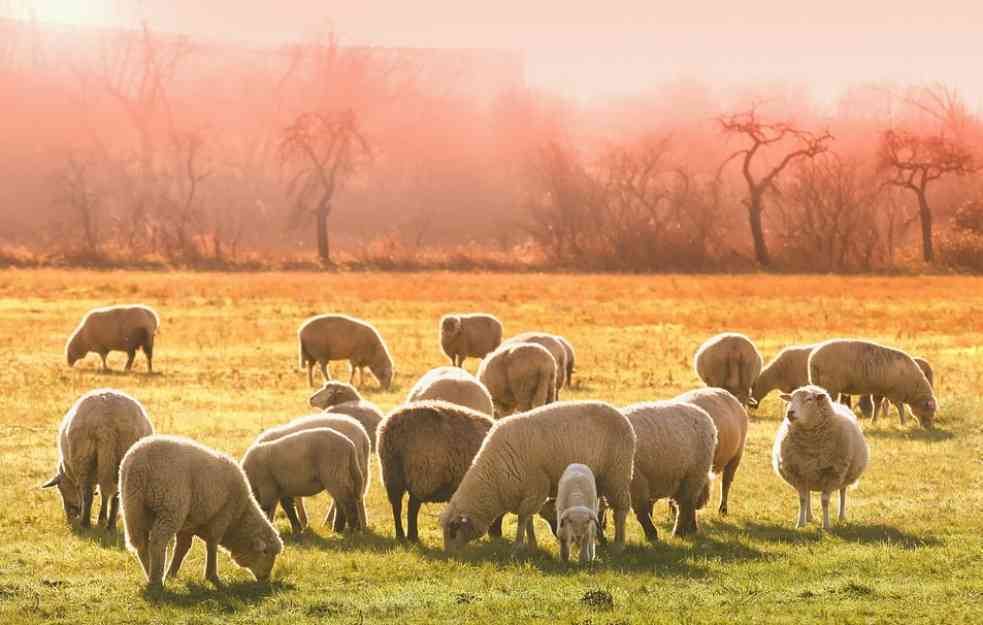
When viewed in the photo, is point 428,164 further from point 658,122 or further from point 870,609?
point 870,609

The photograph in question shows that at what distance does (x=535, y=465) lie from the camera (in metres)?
13.4

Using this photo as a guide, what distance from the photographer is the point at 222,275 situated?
6588 centimetres

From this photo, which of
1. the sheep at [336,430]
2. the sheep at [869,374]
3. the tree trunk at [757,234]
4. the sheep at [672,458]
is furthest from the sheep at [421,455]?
the tree trunk at [757,234]

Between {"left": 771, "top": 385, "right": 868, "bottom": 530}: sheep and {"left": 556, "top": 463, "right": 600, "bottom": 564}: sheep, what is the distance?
10.5ft

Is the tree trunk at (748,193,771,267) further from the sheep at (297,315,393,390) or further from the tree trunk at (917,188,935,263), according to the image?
the sheep at (297,315,393,390)

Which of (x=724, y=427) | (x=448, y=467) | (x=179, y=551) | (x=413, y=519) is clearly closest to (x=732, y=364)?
(x=724, y=427)

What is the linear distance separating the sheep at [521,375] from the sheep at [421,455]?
7.36 meters

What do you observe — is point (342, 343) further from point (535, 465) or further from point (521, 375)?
point (535, 465)

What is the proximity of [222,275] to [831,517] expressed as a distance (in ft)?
172

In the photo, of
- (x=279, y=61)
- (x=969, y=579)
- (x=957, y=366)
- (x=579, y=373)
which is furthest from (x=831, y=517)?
(x=279, y=61)

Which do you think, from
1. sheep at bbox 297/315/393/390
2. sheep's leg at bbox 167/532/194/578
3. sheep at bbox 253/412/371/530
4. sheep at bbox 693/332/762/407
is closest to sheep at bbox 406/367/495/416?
sheep at bbox 253/412/371/530

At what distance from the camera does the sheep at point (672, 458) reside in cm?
1439

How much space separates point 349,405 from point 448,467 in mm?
3607

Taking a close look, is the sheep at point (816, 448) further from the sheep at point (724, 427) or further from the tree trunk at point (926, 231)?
the tree trunk at point (926, 231)
